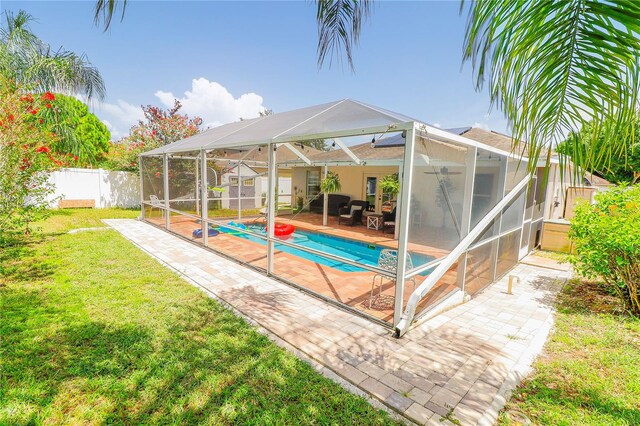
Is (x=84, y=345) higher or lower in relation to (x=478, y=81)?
lower

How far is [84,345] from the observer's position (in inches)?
132

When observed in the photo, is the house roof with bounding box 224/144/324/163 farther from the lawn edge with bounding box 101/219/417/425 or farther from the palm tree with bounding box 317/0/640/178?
the palm tree with bounding box 317/0/640/178

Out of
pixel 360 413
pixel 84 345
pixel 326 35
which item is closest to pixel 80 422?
pixel 84 345

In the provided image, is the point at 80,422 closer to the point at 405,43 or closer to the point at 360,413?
the point at 360,413

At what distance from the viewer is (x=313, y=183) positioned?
691 inches

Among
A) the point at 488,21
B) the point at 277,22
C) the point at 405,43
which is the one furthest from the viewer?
the point at 277,22

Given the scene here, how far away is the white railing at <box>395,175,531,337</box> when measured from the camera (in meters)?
3.90

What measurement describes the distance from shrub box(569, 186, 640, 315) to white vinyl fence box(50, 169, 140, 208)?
19.2 meters

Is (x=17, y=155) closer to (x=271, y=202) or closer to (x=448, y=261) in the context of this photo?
(x=271, y=202)

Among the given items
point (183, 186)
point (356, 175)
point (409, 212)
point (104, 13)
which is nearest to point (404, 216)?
point (409, 212)

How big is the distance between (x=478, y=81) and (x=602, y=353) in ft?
13.7

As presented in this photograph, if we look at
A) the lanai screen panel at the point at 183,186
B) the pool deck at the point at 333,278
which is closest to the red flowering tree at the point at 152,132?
the lanai screen panel at the point at 183,186

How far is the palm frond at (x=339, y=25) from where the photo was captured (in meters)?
2.47

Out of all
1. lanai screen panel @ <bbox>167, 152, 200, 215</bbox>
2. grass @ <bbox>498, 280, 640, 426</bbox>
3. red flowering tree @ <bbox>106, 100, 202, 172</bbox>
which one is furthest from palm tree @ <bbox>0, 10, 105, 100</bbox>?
grass @ <bbox>498, 280, 640, 426</bbox>
